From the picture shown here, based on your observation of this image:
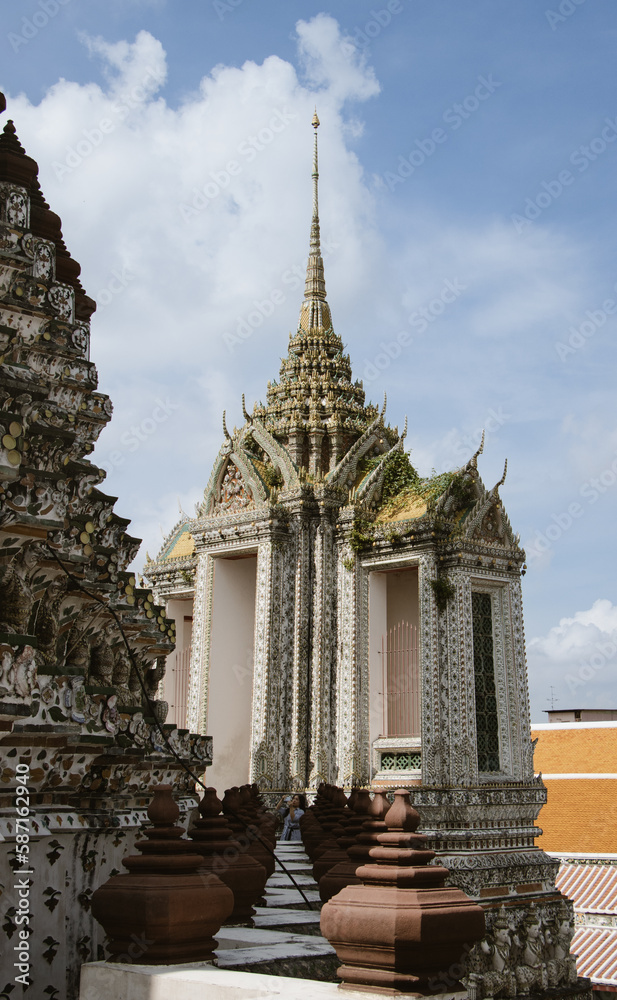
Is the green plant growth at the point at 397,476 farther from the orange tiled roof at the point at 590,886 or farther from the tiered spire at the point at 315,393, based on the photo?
the orange tiled roof at the point at 590,886

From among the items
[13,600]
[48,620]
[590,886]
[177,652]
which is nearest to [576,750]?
[590,886]

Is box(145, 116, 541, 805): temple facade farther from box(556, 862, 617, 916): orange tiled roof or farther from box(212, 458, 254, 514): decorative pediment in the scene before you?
box(556, 862, 617, 916): orange tiled roof

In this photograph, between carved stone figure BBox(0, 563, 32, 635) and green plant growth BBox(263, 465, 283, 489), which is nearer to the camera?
carved stone figure BBox(0, 563, 32, 635)

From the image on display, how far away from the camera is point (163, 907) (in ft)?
16.7

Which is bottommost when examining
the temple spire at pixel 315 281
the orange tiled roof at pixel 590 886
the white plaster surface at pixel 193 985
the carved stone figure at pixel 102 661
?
the orange tiled roof at pixel 590 886

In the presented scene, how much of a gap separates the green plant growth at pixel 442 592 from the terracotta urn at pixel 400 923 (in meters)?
Answer: 12.3

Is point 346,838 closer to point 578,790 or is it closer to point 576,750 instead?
point 578,790

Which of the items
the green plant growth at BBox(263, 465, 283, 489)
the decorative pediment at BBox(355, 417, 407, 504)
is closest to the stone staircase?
the decorative pediment at BBox(355, 417, 407, 504)

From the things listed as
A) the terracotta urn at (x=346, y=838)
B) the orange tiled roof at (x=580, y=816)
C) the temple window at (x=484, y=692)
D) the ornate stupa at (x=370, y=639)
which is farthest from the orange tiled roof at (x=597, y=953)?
the terracotta urn at (x=346, y=838)

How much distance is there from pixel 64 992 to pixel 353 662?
465 inches

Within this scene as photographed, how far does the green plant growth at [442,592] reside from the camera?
1706cm

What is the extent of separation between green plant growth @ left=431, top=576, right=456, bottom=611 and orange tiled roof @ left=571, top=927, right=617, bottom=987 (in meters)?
6.75

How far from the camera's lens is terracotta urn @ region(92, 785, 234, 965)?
200 inches

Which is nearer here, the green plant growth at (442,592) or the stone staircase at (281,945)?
the stone staircase at (281,945)
